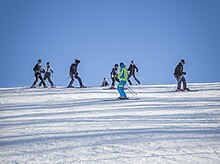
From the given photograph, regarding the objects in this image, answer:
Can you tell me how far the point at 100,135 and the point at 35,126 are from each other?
194 centimetres

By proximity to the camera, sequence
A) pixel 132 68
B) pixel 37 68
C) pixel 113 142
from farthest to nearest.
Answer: pixel 132 68 → pixel 37 68 → pixel 113 142

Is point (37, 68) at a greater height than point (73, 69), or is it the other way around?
point (37, 68)

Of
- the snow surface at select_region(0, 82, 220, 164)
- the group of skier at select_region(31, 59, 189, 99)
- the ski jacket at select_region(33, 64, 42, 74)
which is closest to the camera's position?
the snow surface at select_region(0, 82, 220, 164)

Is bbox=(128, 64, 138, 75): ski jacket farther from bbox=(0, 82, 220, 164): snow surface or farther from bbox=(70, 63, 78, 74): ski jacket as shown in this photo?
bbox=(0, 82, 220, 164): snow surface

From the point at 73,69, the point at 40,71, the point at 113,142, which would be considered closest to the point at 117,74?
the point at 73,69

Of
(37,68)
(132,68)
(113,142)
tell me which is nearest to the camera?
(113,142)

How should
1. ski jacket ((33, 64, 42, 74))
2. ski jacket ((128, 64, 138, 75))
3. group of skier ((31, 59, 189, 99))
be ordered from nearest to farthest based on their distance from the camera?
group of skier ((31, 59, 189, 99)) → ski jacket ((33, 64, 42, 74)) → ski jacket ((128, 64, 138, 75))

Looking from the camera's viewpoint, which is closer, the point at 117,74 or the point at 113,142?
the point at 113,142

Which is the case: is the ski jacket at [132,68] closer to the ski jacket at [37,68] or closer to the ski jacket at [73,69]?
the ski jacket at [73,69]

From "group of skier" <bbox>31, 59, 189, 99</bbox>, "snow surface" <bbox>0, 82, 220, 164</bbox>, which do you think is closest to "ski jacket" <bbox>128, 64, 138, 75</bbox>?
"group of skier" <bbox>31, 59, 189, 99</bbox>

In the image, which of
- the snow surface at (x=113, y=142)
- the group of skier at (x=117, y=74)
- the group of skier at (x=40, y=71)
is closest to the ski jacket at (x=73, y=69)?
the group of skier at (x=117, y=74)

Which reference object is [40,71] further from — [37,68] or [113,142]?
[113,142]

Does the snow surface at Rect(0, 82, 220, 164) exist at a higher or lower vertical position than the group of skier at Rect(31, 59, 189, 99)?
lower

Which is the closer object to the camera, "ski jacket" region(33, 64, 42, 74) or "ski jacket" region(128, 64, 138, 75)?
"ski jacket" region(33, 64, 42, 74)
